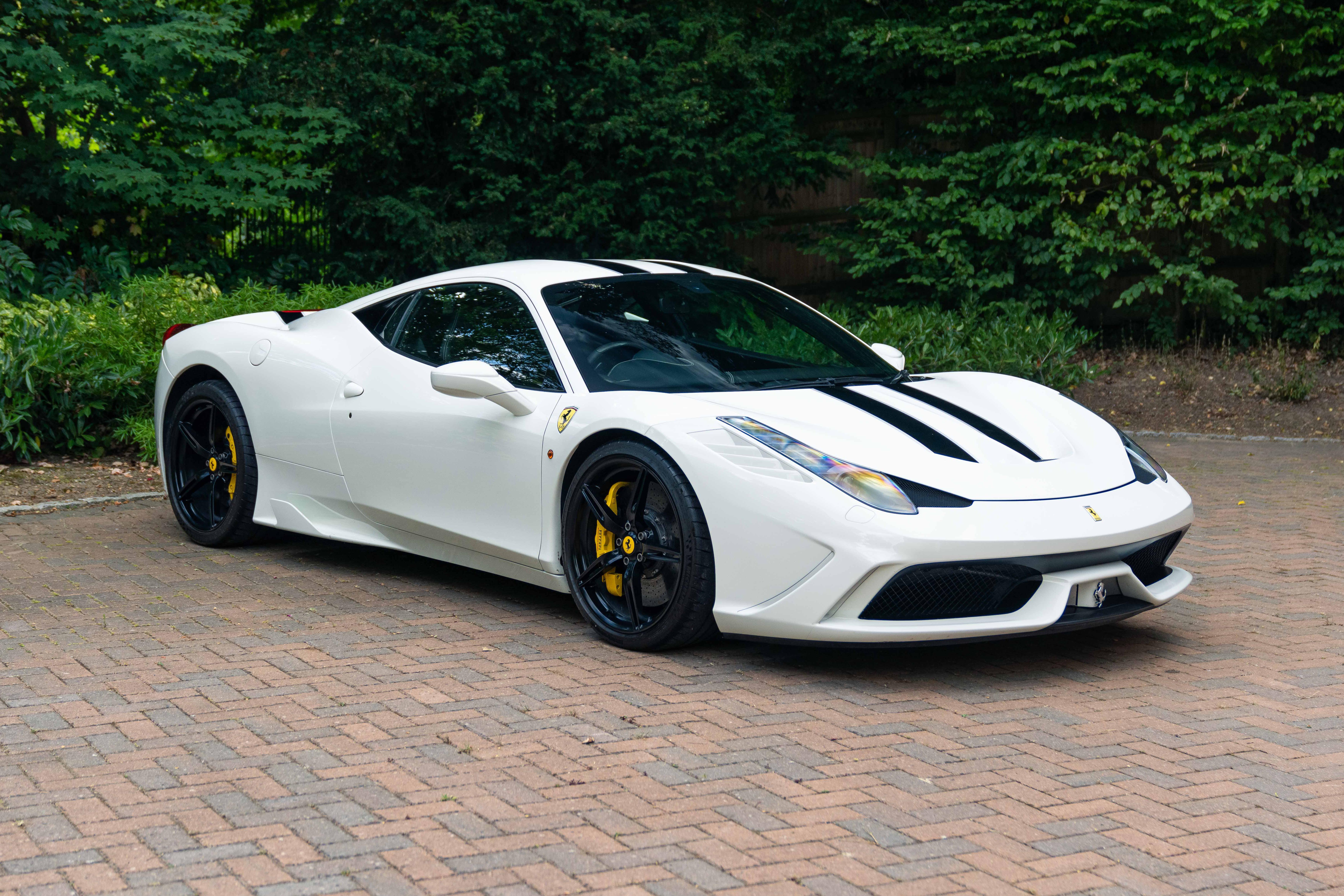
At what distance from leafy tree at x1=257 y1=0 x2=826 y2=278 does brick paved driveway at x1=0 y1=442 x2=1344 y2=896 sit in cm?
783

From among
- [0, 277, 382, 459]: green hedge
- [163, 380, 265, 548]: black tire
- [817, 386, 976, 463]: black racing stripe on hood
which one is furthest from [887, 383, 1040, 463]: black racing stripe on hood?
[0, 277, 382, 459]: green hedge

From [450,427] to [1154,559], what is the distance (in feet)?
9.08

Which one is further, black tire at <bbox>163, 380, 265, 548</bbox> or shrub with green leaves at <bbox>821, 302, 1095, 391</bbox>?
shrub with green leaves at <bbox>821, 302, 1095, 391</bbox>

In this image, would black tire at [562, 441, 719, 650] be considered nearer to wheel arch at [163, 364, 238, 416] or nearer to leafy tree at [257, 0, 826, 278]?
wheel arch at [163, 364, 238, 416]

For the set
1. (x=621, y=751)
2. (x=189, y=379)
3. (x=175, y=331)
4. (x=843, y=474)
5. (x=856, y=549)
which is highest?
(x=175, y=331)

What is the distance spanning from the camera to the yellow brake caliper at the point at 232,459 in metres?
6.69

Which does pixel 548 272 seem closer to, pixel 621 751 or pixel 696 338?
pixel 696 338

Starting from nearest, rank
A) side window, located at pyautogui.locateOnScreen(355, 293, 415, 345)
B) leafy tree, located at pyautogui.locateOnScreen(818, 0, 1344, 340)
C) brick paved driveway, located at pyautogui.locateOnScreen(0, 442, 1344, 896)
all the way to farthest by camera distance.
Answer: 1. brick paved driveway, located at pyautogui.locateOnScreen(0, 442, 1344, 896)
2. side window, located at pyautogui.locateOnScreen(355, 293, 415, 345)
3. leafy tree, located at pyautogui.locateOnScreen(818, 0, 1344, 340)

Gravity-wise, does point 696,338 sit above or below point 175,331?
above

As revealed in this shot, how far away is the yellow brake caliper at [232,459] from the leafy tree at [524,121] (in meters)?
6.63

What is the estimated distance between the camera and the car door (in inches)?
212

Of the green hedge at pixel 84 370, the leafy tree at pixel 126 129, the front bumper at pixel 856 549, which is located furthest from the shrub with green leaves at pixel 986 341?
the front bumper at pixel 856 549

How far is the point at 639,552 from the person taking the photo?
16.3 ft

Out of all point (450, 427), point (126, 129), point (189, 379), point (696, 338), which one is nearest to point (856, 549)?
point (696, 338)
